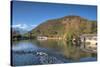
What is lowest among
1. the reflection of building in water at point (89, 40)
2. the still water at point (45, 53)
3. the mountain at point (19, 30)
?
the still water at point (45, 53)

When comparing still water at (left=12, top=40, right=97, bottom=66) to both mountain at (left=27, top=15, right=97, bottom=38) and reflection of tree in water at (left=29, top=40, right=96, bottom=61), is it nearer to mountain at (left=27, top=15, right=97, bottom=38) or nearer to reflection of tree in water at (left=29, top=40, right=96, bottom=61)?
reflection of tree in water at (left=29, top=40, right=96, bottom=61)

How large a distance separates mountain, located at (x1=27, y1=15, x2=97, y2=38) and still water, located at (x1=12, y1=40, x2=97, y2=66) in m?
0.11

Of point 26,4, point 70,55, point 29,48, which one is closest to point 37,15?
point 26,4

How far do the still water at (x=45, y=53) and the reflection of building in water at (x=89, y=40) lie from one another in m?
0.11

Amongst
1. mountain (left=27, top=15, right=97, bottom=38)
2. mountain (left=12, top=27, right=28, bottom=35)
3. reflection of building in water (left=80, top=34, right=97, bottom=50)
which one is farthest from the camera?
reflection of building in water (left=80, top=34, right=97, bottom=50)

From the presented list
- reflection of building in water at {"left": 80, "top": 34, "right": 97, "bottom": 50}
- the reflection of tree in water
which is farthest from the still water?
reflection of building in water at {"left": 80, "top": 34, "right": 97, "bottom": 50}

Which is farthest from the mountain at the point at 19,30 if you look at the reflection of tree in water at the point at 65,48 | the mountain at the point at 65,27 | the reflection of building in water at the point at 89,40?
the reflection of building in water at the point at 89,40

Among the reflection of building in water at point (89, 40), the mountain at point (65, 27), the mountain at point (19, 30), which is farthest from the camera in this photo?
the reflection of building in water at point (89, 40)

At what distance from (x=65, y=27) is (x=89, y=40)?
41cm

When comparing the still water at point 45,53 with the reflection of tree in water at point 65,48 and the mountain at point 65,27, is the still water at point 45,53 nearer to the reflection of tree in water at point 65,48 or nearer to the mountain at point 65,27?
the reflection of tree in water at point 65,48

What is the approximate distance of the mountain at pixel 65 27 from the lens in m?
2.65

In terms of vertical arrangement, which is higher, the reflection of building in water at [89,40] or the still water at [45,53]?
the reflection of building in water at [89,40]

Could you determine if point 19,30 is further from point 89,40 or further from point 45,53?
point 89,40

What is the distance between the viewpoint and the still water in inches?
99.7
